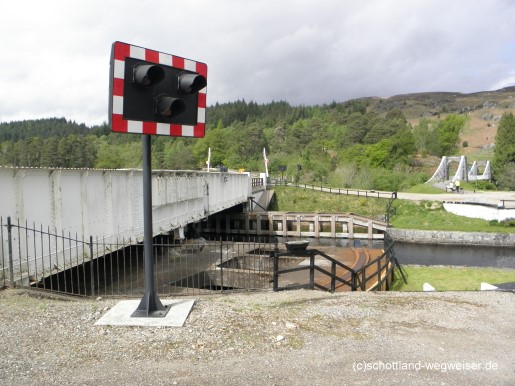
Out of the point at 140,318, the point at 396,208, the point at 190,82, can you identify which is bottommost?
the point at 396,208

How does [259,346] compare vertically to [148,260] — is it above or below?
below

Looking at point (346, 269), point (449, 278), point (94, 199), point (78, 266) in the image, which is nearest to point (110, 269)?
point (78, 266)

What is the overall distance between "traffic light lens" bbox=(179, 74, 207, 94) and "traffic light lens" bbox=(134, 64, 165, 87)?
347 millimetres

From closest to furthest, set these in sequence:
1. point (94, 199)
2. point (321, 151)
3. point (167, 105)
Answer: point (167, 105)
point (94, 199)
point (321, 151)

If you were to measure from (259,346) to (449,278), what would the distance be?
13555 millimetres

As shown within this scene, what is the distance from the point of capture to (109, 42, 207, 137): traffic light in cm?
485

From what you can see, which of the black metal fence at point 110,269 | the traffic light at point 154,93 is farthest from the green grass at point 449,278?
the traffic light at point 154,93

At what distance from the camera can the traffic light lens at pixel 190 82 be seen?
17.1 feet

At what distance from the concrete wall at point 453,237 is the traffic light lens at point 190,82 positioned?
31.0 m

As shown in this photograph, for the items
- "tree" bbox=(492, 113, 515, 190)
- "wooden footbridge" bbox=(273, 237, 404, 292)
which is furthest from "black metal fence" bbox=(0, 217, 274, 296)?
"tree" bbox=(492, 113, 515, 190)

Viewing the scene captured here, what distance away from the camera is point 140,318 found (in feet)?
17.3

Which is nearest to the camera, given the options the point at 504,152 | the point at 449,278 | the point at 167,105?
the point at 167,105

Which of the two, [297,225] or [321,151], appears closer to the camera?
[297,225]

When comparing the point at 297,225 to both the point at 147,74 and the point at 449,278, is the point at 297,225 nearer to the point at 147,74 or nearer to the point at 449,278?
the point at 449,278
